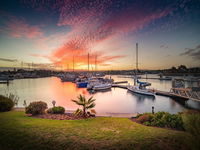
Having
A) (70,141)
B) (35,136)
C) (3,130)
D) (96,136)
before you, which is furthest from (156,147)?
(3,130)

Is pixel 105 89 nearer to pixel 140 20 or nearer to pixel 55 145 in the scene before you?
pixel 140 20

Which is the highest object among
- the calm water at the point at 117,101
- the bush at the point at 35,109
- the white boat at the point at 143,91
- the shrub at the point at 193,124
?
the shrub at the point at 193,124

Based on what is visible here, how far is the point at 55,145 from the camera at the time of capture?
4.55 metres

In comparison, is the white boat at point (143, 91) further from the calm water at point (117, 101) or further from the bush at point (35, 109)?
the bush at point (35, 109)

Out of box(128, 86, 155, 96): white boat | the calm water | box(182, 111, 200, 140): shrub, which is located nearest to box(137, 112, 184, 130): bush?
box(182, 111, 200, 140): shrub

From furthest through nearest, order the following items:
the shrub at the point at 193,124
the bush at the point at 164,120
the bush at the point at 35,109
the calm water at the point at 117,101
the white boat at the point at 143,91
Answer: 1. the white boat at the point at 143,91
2. the calm water at the point at 117,101
3. the bush at the point at 35,109
4. the bush at the point at 164,120
5. the shrub at the point at 193,124

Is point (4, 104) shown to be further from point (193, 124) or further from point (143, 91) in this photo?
point (143, 91)

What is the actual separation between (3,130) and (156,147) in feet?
24.7

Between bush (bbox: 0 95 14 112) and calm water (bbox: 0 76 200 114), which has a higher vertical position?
bush (bbox: 0 95 14 112)

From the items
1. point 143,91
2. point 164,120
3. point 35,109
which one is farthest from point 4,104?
point 143,91

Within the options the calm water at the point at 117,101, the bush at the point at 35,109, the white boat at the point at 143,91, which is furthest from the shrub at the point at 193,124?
the white boat at the point at 143,91

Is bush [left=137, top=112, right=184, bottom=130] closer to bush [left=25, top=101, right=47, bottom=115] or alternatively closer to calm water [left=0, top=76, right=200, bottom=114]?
calm water [left=0, top=76, right=200, bottom=114]

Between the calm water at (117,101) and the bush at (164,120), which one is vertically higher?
the bush at (164,120)

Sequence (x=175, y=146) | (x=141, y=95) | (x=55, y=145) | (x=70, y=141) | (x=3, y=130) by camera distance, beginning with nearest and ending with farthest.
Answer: (x=175, y=146), (x=55, y=145), (x=70, y=141), (x=3, y=130), (x=141, y=95)
